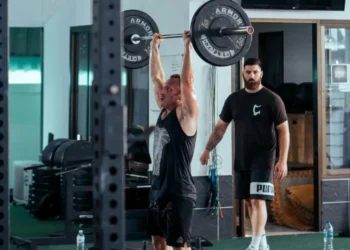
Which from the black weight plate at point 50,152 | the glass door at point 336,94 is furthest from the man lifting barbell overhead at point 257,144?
the black weight plate at point 50,152

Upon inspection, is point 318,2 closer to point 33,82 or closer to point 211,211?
point 211,211

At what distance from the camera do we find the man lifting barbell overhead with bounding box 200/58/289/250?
18.2 feet

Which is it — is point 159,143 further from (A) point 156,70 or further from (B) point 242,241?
(B) point 242,241

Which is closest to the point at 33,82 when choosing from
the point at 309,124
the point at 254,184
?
the point at 309,124

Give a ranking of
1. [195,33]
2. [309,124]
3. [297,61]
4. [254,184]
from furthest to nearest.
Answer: [297,61] < [309,124] < [254,184] < [195,33]

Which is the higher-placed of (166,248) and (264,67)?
(264,67)

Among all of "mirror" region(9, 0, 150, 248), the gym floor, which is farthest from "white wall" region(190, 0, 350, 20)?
the gym floor

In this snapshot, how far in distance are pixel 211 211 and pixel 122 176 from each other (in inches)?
192

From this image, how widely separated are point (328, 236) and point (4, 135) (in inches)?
188

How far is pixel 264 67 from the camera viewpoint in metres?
9.12

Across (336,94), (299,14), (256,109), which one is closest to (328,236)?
(336,94)

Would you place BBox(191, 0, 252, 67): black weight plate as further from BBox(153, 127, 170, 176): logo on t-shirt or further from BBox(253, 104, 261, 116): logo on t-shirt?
BBox(253, 104, 261, 116): logo on t-shirt

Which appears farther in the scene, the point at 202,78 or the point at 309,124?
the point at 309,124

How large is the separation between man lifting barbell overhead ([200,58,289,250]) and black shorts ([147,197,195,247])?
1170 mm
